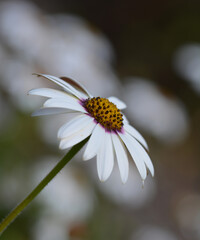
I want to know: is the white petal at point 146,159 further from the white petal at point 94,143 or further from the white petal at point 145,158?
the white petal at point 94,143

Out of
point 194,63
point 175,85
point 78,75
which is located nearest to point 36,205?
point 78,75

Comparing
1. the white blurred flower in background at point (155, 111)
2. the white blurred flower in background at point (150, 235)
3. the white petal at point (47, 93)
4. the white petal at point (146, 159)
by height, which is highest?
the white petal at point (47, 93)

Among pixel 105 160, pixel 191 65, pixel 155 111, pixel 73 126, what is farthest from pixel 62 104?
pixel 191 65

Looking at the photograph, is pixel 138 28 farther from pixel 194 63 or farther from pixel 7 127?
pixel 7 127

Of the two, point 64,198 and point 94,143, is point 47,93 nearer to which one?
point 94,143

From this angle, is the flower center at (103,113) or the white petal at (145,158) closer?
the white petal at (145,158)

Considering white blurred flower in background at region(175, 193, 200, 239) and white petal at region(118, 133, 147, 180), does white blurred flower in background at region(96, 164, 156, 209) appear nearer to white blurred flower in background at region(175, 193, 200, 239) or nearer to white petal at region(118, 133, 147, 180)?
white blurred flower in background at region(175, 193, 200, 239)

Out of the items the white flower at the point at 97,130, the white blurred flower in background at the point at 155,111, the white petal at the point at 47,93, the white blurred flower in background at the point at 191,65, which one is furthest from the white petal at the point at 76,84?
the white blurred flower in background at the point at 191,65

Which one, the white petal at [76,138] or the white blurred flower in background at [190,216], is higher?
the white petal at [76,138]
